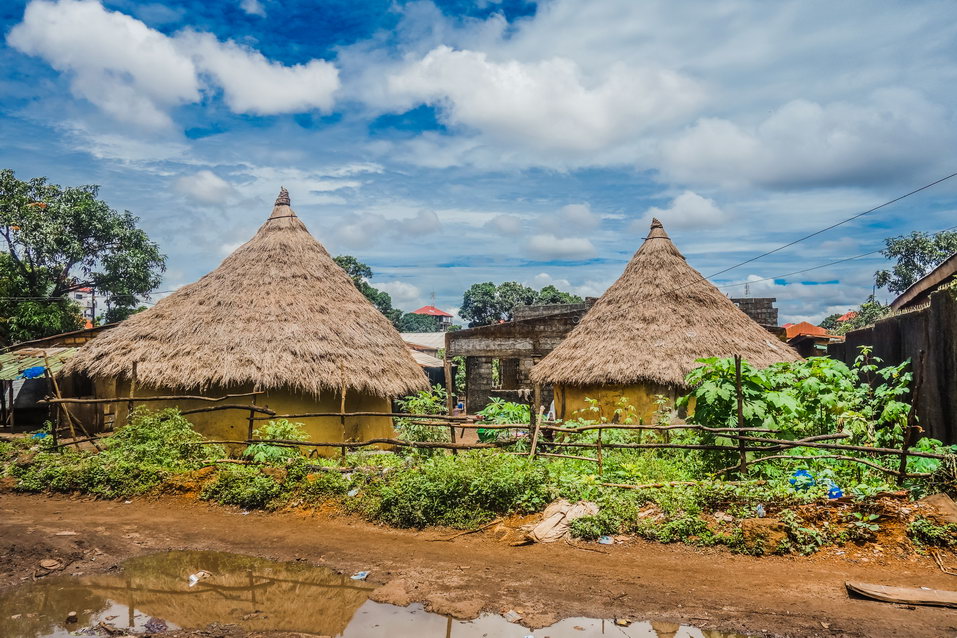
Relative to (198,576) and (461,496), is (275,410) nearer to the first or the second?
(461,496)

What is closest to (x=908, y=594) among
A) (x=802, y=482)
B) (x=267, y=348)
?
(x=802, y=482)

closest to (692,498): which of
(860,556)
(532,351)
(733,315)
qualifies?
(860,556)

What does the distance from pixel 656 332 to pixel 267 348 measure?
7101 mm

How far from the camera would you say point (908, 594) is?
4168mm

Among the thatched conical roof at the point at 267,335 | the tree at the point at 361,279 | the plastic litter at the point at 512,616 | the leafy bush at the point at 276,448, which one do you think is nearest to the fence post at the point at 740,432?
the plastic litter at the point at 512,616

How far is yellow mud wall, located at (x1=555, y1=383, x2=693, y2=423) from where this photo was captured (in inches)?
452

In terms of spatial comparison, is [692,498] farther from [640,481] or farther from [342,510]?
[342,510]

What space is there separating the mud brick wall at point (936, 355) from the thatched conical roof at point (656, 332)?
4.94 metres

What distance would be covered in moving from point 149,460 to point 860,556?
26.3ft

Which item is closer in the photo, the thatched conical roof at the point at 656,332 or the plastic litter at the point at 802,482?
the plastic litter at the point at 802,482

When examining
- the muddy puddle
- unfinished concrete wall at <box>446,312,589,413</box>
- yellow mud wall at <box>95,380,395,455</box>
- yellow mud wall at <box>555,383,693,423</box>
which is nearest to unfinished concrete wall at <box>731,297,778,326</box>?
unfinished concrete wall at <box>446,312,589,413</box>

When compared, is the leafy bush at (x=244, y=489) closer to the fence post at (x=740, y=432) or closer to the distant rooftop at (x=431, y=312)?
the fence post at (x=740, y=432)

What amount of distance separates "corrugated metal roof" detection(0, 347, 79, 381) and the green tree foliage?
3392 cm

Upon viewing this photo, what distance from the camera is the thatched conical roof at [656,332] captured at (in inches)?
458
